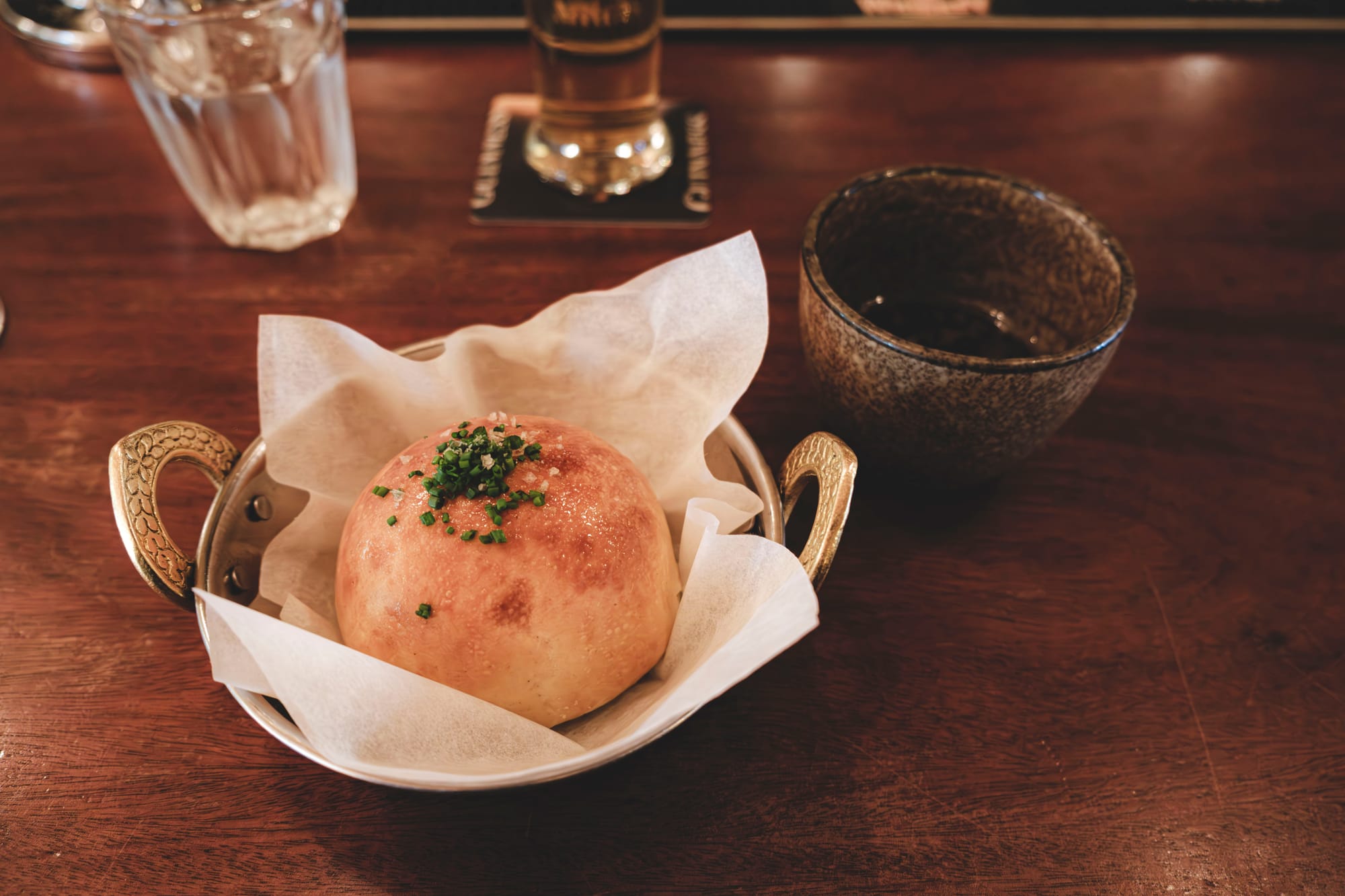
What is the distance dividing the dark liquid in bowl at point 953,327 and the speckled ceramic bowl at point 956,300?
10mm

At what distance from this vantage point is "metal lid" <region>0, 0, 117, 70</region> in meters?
1.39

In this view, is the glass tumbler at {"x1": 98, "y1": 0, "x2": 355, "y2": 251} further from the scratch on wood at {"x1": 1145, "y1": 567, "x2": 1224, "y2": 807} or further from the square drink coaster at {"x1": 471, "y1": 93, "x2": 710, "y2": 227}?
the scratch on wood at {"x1": 1145, "y1": 567, "x2": 1224, "y2": 807}

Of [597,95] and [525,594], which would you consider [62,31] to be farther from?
[525,594]

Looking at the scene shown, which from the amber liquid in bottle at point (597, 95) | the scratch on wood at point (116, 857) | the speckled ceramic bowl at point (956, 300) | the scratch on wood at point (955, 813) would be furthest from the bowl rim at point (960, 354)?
the scratch on wood at point (116, 857)

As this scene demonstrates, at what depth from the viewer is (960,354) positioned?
766mm

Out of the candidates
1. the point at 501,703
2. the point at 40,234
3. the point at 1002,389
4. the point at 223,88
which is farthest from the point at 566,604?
the point at 40,234

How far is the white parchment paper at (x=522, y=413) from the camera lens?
553 mm

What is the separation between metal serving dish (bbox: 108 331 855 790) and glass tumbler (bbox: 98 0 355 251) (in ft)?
1.64

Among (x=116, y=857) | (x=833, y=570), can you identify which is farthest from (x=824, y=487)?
(x=116, y=857)

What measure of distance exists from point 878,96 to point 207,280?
3.41 feet

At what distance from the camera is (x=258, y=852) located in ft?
2.04

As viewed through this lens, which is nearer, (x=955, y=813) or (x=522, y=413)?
(x=955, y=813)

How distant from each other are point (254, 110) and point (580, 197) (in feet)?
1.38

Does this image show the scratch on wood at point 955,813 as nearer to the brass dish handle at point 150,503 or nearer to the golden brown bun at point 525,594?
the golden brown bun at point 525,594
